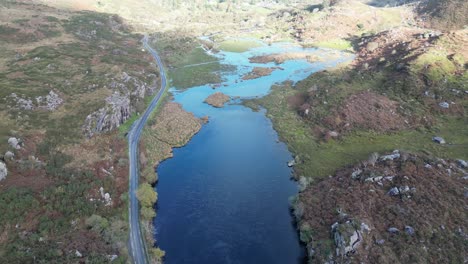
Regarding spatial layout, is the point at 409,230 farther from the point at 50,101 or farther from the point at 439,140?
the point at 50,101

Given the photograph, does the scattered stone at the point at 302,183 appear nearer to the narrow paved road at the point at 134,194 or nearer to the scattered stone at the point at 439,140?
the narrow paved road at the point at 134,194

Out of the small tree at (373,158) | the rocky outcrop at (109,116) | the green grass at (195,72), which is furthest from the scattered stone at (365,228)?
the green grass at (195,72)

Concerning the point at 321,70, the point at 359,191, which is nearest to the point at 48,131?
the point at 359,191

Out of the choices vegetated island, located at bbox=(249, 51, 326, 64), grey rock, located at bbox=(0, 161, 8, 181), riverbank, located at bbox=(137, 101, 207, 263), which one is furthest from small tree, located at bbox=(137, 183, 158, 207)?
vegetated island, located at bbox=(249, 51, 326, 64)

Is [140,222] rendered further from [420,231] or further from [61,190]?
[420,231]

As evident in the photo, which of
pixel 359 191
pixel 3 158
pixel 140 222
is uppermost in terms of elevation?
pixel 3 158

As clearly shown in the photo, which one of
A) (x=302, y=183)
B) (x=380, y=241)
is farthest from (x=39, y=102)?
(x=380, y=241)

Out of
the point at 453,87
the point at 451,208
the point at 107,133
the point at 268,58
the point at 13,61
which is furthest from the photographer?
the point at 268,58

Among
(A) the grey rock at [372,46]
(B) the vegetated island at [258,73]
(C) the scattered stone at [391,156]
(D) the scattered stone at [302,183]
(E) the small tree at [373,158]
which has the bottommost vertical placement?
(D) the scattered stone at [302,183]
